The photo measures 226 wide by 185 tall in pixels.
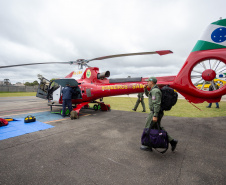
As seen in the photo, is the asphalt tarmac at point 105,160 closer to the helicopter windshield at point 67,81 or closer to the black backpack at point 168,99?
the black backpack at point 168,99

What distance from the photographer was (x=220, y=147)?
372 cm

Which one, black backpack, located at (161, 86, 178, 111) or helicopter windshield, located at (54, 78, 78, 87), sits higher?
helicopter windshield, located at (54, 78, 78, 87)

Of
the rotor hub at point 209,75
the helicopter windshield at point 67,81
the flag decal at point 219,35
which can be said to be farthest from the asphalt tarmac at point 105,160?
the helicopter windshield at point 67,81

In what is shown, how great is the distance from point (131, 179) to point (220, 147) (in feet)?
10.1

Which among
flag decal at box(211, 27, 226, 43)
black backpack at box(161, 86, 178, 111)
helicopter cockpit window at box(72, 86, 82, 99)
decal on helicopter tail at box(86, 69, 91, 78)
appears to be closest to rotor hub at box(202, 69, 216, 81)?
flag decal at box(211, 27, 226, 43)

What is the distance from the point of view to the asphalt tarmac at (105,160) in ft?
7.92

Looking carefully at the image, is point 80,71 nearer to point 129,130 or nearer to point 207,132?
point 129,130

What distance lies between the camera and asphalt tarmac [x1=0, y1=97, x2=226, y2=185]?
2.41m

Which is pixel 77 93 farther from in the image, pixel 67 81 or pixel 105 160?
pixel 105 160

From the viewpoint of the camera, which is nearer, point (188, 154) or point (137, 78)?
point (188, 154)

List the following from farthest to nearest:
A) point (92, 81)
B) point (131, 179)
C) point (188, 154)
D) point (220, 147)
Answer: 1. point (92, 81)
2. point (220, 147)
3. point (188, 154)
4. point (131, 179)

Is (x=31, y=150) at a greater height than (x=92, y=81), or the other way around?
(x=92, y=81)

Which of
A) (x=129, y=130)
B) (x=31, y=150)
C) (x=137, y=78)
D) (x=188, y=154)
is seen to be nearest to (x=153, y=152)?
(x=188, y=154)

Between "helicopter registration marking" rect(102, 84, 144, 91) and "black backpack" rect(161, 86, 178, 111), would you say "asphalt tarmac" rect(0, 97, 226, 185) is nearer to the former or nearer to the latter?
"black backpack" rect(161, 86, 178, 111)
